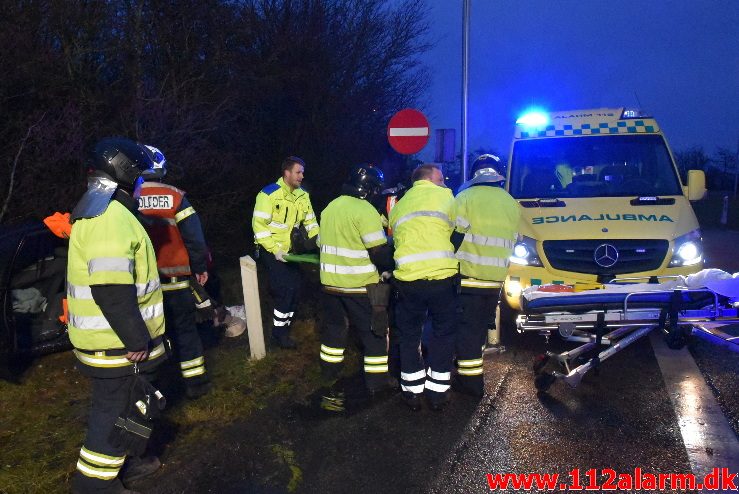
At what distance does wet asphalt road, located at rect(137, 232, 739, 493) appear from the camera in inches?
139

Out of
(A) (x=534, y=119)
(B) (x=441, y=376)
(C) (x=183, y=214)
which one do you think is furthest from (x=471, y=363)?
(A) (x=534, y=119)

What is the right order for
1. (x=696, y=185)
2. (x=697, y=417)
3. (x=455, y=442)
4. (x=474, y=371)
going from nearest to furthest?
(x=455, y=442), (x=697, y=417), (x=474, y=371), (x=696, y=185)

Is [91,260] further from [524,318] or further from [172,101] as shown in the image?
[172,101]

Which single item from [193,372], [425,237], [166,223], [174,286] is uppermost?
[166,223]

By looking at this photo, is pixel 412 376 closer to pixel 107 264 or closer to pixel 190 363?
pixel 190 363

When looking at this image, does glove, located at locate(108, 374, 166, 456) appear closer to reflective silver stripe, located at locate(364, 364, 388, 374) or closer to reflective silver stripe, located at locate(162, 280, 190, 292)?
reflective silver stripe, located at locate(162, 280, 190, 292)

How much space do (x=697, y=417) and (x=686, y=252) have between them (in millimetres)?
1955

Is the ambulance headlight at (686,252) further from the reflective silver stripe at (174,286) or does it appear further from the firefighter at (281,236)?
the reflective silver stripe at (174,286)

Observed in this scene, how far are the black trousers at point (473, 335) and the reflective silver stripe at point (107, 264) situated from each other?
274 centimetres

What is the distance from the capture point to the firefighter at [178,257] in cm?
444

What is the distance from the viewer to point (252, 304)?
17.7 ft

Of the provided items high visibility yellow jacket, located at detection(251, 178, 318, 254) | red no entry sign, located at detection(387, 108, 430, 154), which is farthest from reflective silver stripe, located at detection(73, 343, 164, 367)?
red no entry sign, located at detection(387, 108, 430, 154)

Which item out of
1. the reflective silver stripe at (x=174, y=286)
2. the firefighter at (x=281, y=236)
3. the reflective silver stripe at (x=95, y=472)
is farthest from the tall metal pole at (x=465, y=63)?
the reflective silver stripe at (x=95, y=472)

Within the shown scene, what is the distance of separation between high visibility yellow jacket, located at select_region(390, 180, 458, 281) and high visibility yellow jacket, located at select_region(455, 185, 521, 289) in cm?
24
